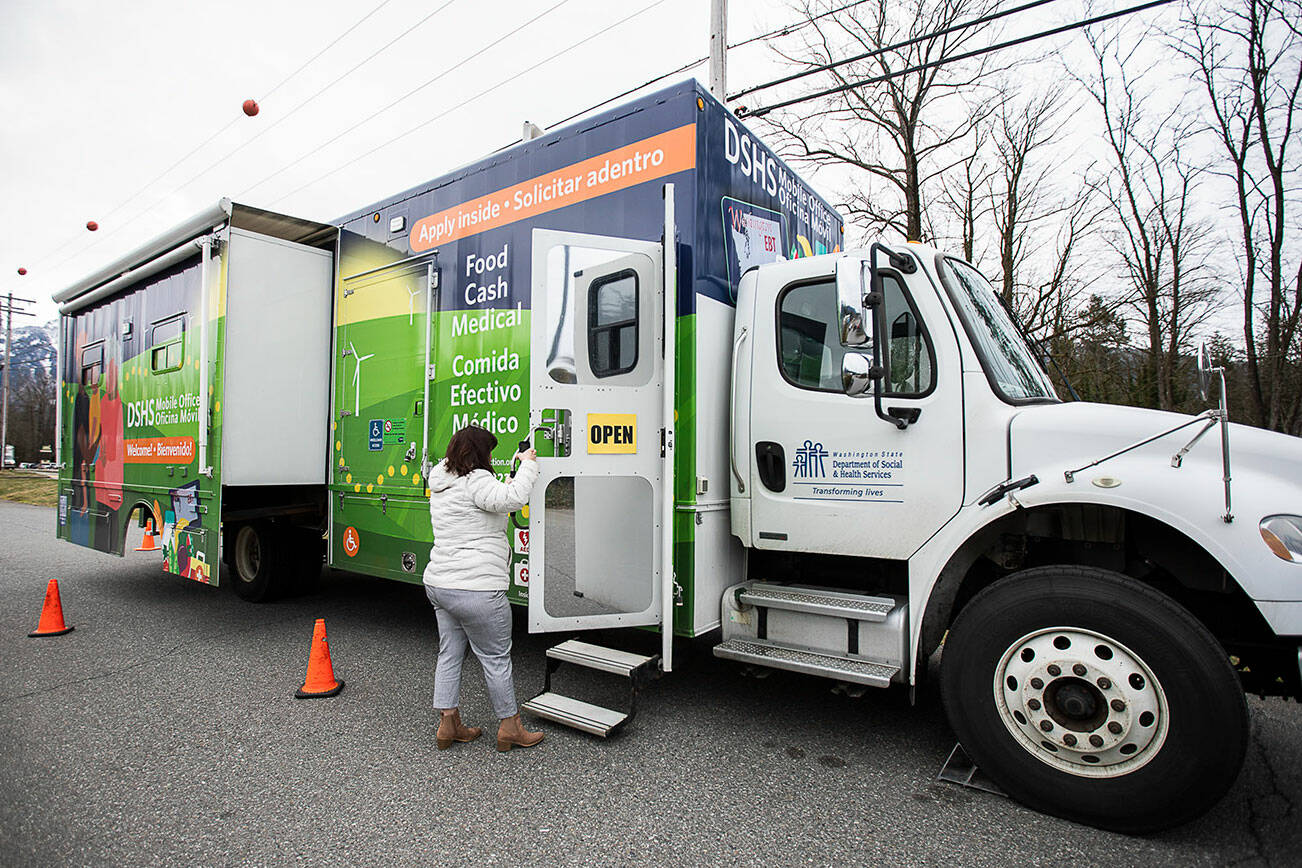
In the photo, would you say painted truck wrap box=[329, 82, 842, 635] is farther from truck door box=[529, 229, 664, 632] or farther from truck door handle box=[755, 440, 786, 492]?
truck door handle box=[755, 440, 786, 492]

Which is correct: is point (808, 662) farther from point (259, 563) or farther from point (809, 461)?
point (259, 563)

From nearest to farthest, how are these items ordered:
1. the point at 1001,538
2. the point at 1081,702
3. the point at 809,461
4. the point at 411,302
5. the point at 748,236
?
the point at 1081,702 < the point at 1001,538 < the point at 809,461 < the point at 748,236 < the point at 411,302

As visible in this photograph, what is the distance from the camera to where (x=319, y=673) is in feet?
14.7

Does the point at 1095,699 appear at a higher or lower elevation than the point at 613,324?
lower

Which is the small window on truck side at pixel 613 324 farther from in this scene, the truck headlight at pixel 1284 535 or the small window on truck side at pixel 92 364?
the small window on truck side at pixel 92 364

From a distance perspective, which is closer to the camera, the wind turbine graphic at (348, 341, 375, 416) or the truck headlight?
the truck headlight

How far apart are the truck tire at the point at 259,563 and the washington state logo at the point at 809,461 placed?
5.12 m

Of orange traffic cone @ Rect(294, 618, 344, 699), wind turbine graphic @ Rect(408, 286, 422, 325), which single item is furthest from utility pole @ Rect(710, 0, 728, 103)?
orange traffic cone @ Rect(294, 618, 344, 699)

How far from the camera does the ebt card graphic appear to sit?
4242 mm

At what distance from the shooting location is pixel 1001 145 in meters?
15.6

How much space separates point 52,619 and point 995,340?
723 cm

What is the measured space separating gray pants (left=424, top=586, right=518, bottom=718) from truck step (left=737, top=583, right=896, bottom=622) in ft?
4.17

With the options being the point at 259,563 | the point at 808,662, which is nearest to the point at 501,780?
the point at 808,662

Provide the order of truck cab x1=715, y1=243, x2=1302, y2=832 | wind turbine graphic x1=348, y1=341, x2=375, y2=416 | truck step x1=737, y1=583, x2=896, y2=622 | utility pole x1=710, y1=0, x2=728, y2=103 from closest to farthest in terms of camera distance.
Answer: truck cab x1=715, y1=243, x2=1302, y2=832 < truck step x1=737, y1=583, x2=896, y2=622 < wind turbine graphic x1=348, y1=341, x2=375, y2=416 < utility pole x1=710, y1=0, x2=728, y2=103
